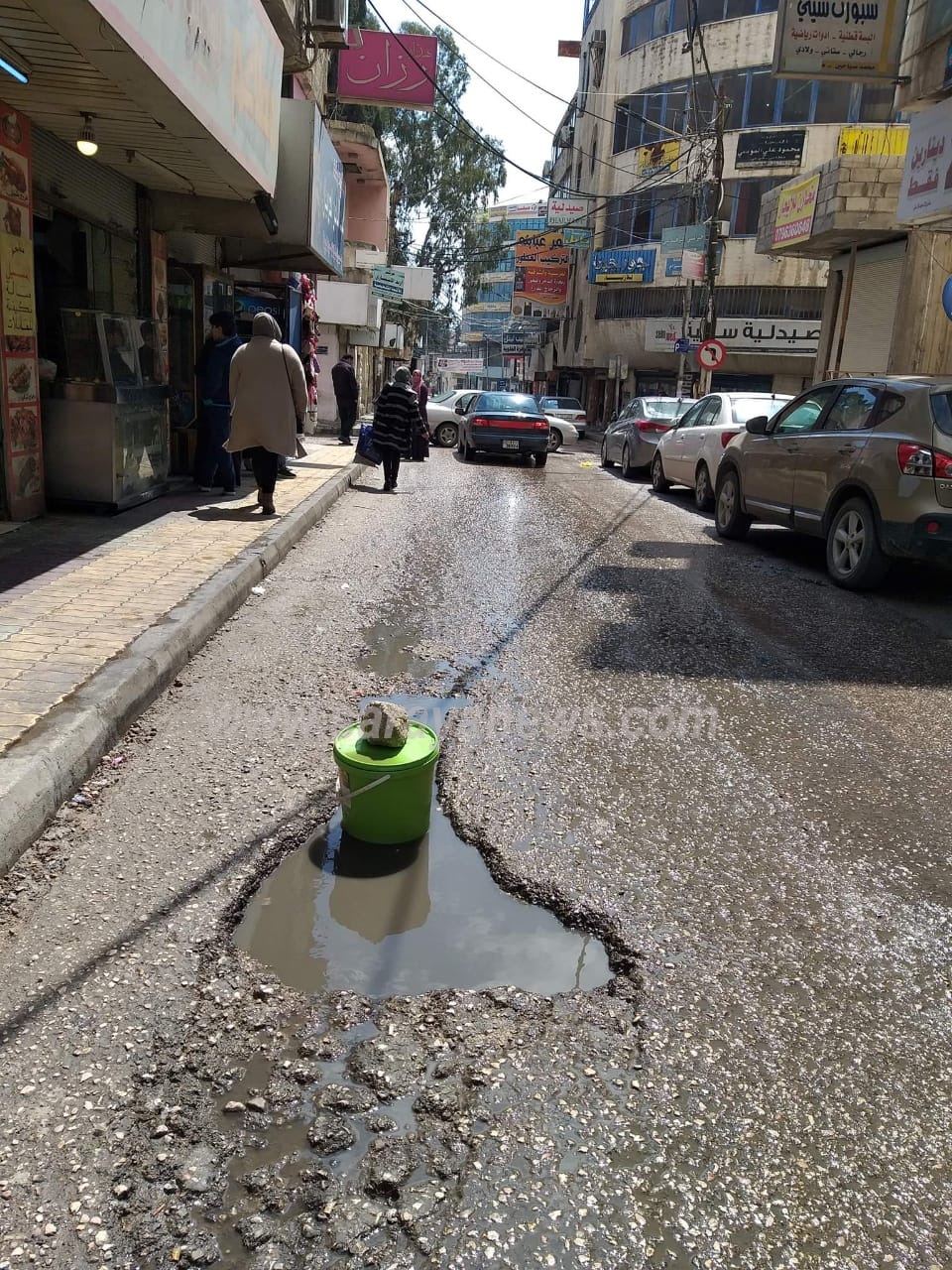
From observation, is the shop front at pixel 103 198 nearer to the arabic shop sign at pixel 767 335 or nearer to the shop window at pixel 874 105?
the arabic shop sign at pixel 767 335

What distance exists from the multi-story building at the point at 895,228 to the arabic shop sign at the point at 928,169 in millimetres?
14

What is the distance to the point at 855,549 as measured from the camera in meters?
7.90

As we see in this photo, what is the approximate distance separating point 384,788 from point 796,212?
732 inches

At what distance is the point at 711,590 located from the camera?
25.7 ft

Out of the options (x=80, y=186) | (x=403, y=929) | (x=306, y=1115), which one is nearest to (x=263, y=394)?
(x=80, y=186)

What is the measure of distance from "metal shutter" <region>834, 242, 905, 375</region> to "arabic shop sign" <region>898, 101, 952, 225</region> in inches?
138

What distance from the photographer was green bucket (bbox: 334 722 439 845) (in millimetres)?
3311

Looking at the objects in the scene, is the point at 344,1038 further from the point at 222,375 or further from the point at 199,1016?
the point at 222,375

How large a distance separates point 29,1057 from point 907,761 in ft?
12.0

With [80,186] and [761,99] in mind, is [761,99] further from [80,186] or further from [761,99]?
[80,186]

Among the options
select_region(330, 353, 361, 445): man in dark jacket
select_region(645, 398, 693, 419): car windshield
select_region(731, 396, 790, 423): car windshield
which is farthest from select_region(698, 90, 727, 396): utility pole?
select_region(731, 396, 790, 423): car windshield

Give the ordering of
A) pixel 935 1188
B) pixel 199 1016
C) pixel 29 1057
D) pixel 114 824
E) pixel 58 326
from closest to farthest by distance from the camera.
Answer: pixel 935 1188, pixel 29 1057, pixel 199 1016, pixel 114 824, pixel 58 326

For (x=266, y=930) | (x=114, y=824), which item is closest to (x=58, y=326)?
(x=114, y=824)

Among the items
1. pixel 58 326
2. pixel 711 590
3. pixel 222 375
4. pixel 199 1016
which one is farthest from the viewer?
pixel 222 375
